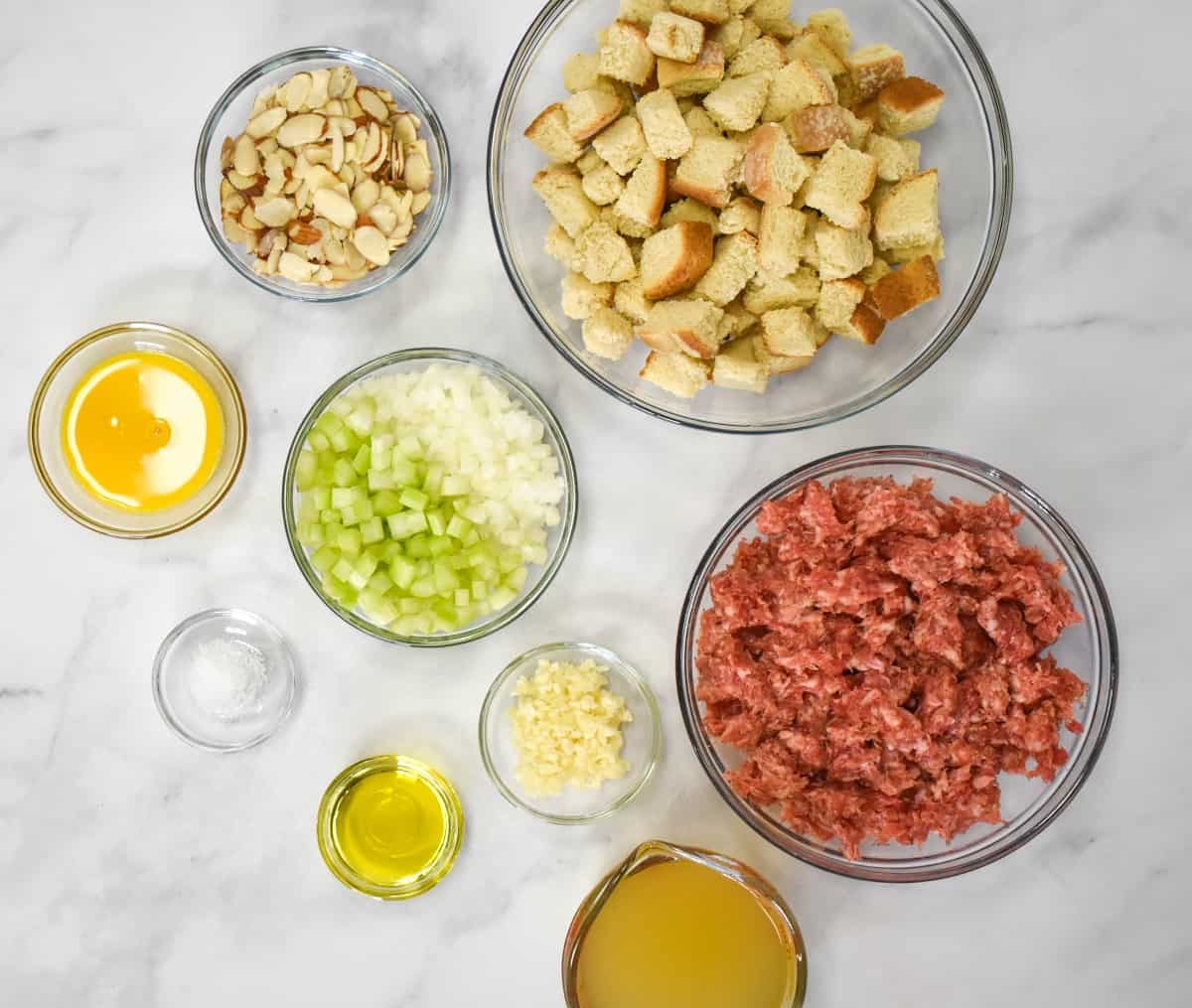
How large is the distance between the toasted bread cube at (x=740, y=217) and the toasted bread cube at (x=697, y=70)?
0.74ft

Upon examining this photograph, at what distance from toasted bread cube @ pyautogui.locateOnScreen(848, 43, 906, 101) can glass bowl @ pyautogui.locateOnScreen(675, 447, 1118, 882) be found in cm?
69

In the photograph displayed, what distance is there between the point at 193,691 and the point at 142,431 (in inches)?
23.8

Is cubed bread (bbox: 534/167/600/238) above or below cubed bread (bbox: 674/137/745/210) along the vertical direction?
below

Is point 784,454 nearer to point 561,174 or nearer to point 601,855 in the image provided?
point 561,174

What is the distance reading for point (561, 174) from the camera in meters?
2.04

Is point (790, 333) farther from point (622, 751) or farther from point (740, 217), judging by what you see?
point (622, 751)

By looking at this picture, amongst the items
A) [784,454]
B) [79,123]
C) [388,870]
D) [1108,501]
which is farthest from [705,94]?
[388,870]

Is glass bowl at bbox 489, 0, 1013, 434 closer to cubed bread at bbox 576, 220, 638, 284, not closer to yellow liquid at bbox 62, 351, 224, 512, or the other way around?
cubed bread at bbox 576, 220, 638, 284

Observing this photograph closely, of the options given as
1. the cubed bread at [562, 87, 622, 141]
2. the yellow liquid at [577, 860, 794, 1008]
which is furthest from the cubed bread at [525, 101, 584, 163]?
the yellow liquid at [577, 860, 794, 1008]

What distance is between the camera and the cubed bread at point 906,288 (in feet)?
6.34

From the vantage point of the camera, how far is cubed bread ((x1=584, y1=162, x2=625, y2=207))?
2.00m

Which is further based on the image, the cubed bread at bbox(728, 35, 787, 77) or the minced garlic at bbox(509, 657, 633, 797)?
the minced garlic at bbox(509, 657, 633, 797)

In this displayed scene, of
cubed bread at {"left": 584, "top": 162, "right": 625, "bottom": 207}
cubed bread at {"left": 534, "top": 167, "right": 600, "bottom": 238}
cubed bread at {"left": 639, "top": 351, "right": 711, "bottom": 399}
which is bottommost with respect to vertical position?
cubed bread at {"left": 639, "top": 351, "right": 711, "bottom": 399}

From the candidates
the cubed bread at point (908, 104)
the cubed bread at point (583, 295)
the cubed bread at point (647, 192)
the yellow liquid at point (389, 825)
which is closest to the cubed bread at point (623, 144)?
the cubed bread at point (647, 192)
